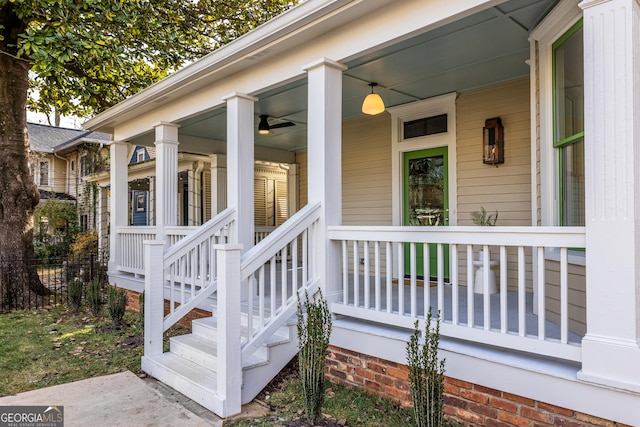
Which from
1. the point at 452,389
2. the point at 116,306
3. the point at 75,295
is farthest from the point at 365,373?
the point at 75,295

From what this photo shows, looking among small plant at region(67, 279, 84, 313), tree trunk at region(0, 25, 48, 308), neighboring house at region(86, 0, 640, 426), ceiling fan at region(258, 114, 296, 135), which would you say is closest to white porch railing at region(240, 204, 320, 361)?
neighboring house at region(86, 0, 640, 426)

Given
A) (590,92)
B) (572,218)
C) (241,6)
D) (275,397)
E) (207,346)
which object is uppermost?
(241,6)

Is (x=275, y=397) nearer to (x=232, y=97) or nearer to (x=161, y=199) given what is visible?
(x=232, y=97)

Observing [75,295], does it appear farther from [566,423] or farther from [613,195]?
[613,195]

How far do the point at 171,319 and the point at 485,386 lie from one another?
3.07m

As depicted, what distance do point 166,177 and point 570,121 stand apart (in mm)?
5055

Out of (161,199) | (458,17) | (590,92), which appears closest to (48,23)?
(161,199)

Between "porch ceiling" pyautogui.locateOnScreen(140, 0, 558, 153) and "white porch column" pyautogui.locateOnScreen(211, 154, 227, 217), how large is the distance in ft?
7.78

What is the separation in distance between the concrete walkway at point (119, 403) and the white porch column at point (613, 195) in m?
2.51

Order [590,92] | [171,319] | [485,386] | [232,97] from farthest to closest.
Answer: [232,97], [171,319], [485,386], [590,92]

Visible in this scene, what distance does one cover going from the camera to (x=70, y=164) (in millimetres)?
20266

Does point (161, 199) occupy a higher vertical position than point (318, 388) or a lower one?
higher

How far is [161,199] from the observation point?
6125 mm

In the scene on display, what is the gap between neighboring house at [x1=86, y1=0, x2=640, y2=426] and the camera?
229 cm
